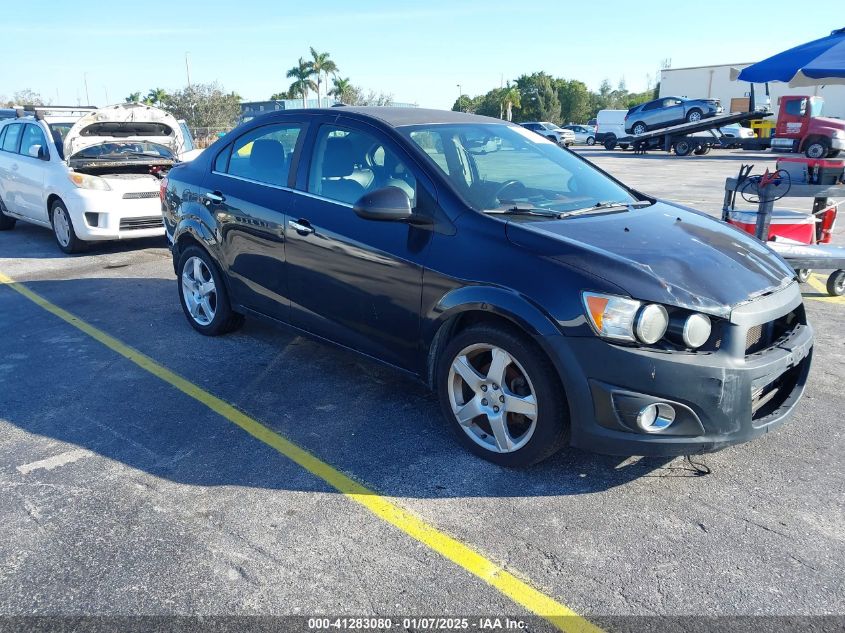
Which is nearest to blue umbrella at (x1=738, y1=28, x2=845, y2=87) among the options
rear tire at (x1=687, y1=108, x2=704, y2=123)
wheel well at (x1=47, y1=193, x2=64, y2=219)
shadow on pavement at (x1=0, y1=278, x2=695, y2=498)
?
shadow on pavement at (x1=0, y1=278, x2=695, y2=498)

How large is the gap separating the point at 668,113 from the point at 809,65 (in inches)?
1146

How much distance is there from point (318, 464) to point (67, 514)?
116 centimetres

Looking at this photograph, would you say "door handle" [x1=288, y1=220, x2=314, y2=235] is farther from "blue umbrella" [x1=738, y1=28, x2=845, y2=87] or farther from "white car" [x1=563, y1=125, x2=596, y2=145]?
"white car" [x1=563, y1=125, x2=596, y2=145]

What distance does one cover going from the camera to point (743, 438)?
3082mm

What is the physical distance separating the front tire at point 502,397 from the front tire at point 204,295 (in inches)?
91.3

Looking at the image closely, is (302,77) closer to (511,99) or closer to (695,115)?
(511,99)

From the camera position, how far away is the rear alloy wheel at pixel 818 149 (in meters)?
7.61

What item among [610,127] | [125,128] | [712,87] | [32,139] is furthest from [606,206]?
[712,87]

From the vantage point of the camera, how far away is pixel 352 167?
4.12 meters

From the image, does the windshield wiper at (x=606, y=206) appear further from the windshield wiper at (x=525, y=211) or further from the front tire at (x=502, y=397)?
the front tire at (x=502, y=397)

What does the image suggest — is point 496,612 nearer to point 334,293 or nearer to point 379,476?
point 379,476

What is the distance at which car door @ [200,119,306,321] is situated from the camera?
14.6 ft

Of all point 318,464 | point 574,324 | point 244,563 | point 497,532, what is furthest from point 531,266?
point 244,563

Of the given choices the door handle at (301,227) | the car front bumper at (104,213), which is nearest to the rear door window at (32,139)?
the car front bumper at (104,213)
